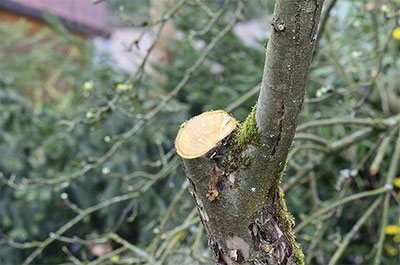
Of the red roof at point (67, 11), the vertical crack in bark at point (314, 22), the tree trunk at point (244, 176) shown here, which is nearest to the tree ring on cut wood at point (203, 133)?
the tree trunk at point (244, 176)

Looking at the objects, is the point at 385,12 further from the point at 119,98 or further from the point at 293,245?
the point at 293,245

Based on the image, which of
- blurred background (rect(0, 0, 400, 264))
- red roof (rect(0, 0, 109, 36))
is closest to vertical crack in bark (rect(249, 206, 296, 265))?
blurred background (rect(0, 0, 400, 264))

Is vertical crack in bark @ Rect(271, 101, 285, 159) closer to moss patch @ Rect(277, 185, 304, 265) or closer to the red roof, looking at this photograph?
moss patch @ Rect(277, 185, 304, 265)

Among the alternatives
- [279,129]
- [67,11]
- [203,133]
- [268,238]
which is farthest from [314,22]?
[67,11]

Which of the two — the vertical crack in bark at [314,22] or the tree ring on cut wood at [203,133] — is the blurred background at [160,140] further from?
the vertical crack in bark at [314,22]

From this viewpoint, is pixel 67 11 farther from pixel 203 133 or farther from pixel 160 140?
pixel 203 133

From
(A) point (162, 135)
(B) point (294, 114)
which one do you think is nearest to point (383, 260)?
(A) point (162, 135)
